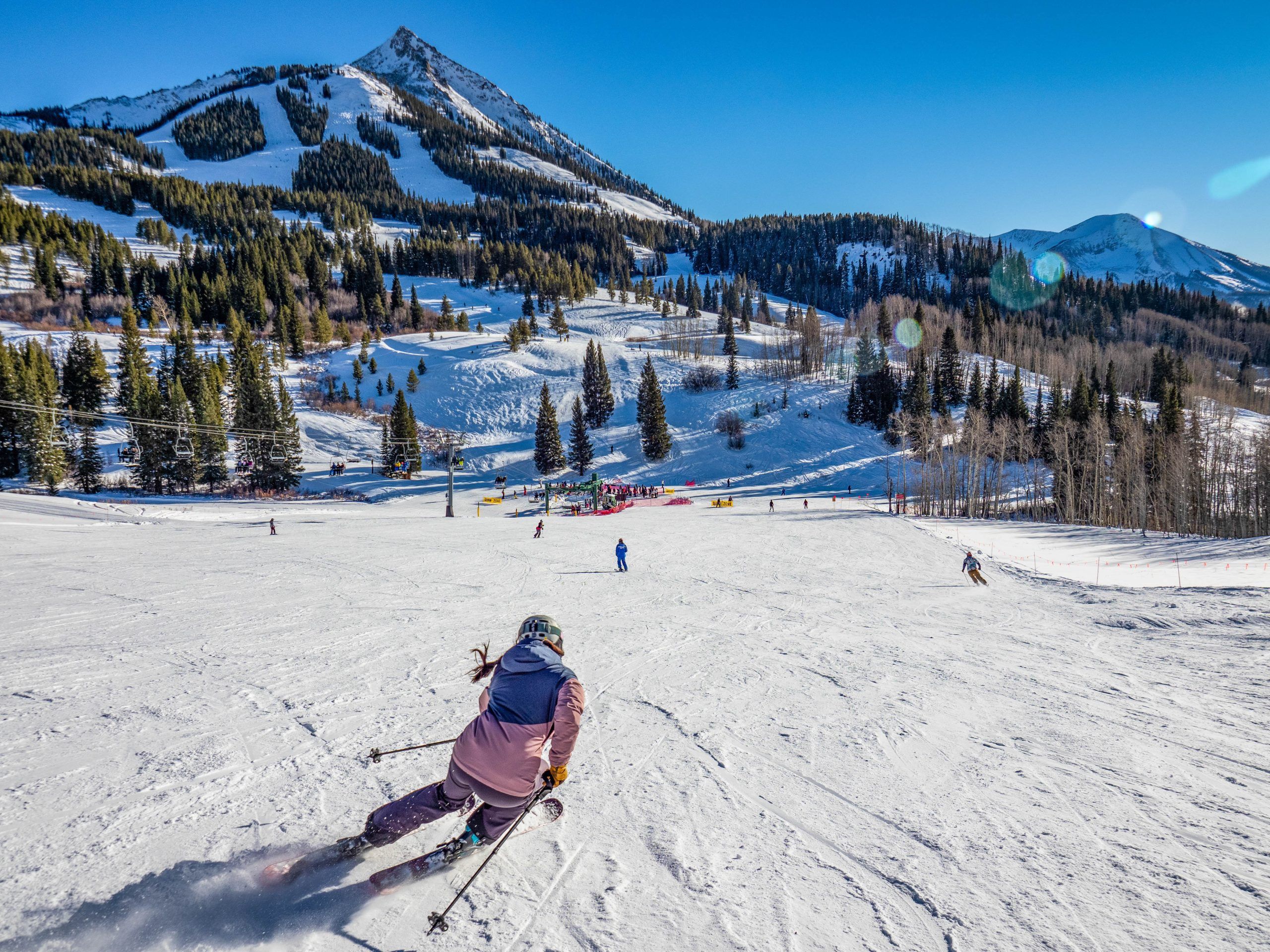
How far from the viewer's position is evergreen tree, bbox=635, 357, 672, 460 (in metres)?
68.6

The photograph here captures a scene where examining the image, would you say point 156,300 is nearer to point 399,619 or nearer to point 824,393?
point 824,393

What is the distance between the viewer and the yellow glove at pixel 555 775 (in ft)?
12.7

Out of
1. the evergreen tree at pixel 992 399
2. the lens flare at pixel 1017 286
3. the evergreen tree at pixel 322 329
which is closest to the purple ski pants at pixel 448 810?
the evergreen tree at pixel 992 399

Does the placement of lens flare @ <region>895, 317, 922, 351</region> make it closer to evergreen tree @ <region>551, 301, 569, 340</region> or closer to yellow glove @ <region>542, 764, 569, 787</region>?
evergreen tree @ <region>551, 301, 569, 340</region>

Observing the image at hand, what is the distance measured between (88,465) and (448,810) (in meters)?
60.9

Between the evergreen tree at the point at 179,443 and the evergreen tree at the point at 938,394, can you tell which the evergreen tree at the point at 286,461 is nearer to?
the evergreen tree at the point at 179,443

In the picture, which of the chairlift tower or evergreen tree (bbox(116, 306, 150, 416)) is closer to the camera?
evergreen tree (bbox(116, 306, 150, 416))

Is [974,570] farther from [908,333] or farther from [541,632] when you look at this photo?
[908,333]

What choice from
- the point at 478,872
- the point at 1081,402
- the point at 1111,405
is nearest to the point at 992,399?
the point at 1081,402

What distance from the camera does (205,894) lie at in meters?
3.58

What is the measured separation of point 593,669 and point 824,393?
82.8m

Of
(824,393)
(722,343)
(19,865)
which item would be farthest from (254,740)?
(722,343)

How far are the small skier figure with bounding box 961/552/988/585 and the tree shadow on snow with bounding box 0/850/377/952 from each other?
18.9 meters

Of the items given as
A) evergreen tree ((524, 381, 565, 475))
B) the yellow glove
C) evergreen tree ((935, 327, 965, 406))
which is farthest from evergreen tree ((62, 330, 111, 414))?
evergreen tree ((935, 327, 965, 406))
